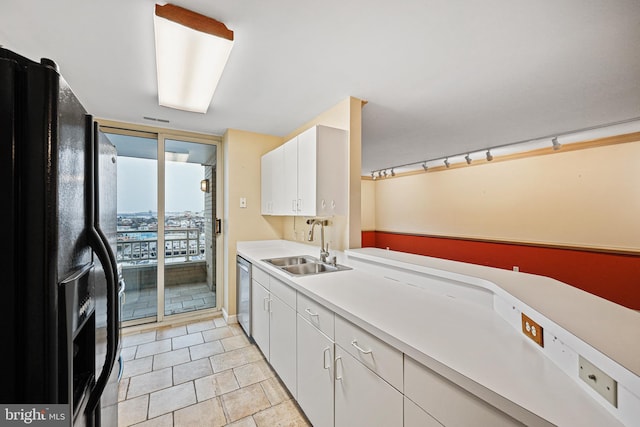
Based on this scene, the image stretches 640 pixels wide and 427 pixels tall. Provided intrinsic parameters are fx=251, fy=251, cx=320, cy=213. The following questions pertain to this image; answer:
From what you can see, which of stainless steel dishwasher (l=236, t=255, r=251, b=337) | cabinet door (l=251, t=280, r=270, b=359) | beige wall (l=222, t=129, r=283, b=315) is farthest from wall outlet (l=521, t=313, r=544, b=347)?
beige wall (l=222, t=129, r=283, b=315)

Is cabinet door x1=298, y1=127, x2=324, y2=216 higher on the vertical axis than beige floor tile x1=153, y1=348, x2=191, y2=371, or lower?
higher

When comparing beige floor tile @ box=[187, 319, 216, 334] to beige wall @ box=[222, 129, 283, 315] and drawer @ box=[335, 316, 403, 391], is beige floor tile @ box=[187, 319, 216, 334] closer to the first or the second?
beige wall @ box=[222, 129, 283, 315]

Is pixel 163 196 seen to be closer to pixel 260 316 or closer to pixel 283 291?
pixel 260 316

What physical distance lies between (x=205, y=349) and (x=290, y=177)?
1.97 metres

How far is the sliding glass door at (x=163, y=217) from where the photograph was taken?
310cm

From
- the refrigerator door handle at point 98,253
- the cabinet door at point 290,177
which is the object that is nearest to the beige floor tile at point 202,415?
the refrigerator door handle at point 98,253

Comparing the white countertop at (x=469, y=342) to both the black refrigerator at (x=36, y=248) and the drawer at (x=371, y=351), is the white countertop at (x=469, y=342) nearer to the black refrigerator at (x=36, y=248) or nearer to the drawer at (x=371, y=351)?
the drawer at (x=371, y=351)

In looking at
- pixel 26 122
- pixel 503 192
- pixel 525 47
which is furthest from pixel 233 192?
pixel 503 192

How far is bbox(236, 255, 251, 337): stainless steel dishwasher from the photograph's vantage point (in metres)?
2.69

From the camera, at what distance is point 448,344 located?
38.0 inches

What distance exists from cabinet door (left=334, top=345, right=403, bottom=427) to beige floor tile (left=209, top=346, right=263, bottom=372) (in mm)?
1329

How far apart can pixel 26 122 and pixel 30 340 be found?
43 cm

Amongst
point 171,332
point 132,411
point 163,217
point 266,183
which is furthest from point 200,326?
point 266,183

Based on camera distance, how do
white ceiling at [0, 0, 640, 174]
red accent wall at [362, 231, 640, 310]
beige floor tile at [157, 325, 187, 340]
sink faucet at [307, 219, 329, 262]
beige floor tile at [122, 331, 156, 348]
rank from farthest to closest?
red accent wall at [362, 231, 640, 310] < beige floor tile at [157, 325, 187, 340] < beige floor tile at [122, 331, 156, 348] < sink faucet at [307, 219, 329, 262] < white ceiling at [0, 0, 640, 174]
